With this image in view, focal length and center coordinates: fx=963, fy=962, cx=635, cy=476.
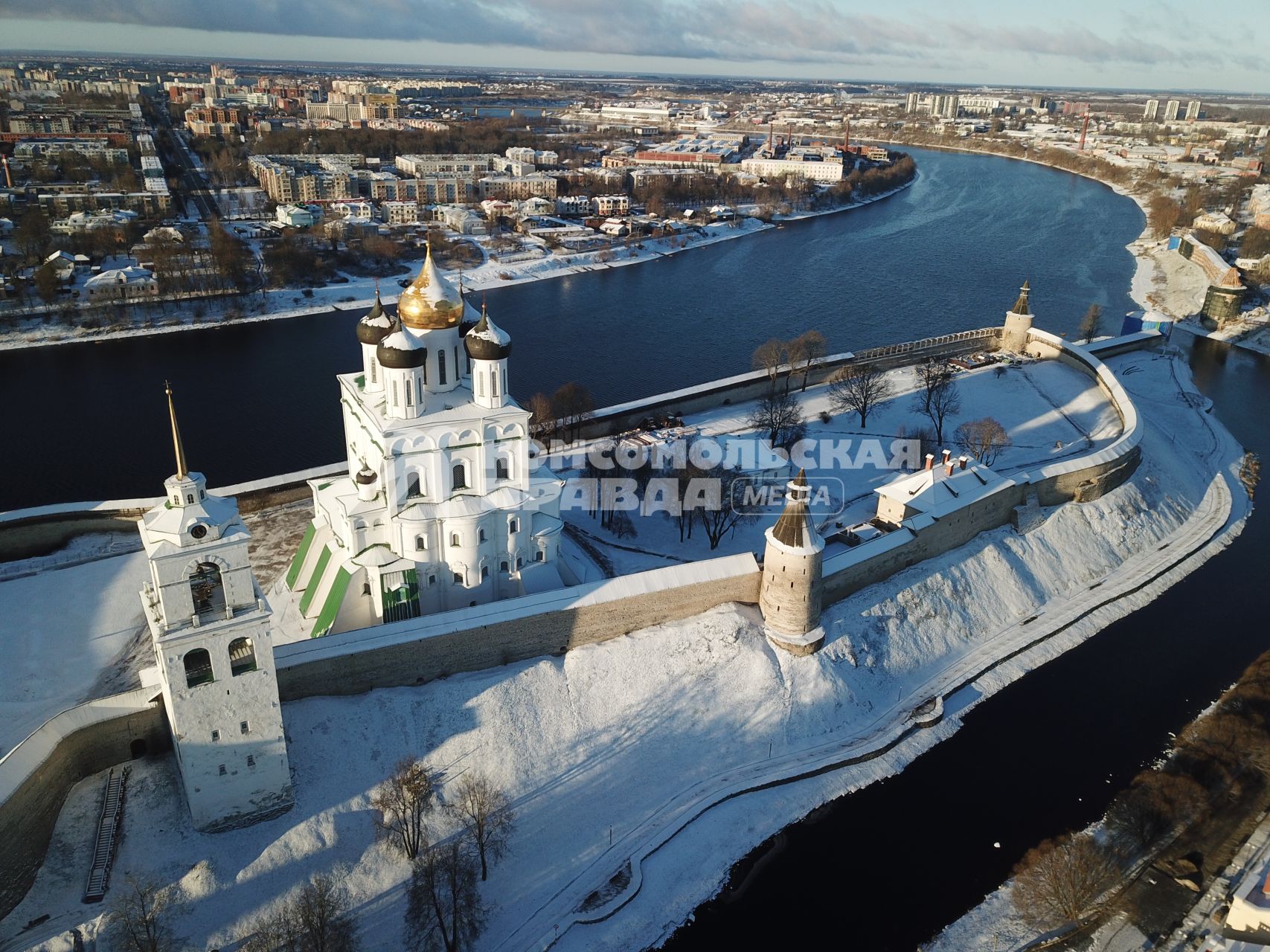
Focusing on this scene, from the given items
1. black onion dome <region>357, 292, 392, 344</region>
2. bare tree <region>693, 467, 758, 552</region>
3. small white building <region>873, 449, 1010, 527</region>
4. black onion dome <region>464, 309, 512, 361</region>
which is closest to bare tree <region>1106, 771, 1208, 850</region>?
small white building <region>873, 449, 1010, 527</region>

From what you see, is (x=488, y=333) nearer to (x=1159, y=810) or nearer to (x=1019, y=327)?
(x=1159, y=810)

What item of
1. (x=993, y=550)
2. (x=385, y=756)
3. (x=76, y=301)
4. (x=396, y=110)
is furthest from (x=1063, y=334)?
(x=396, y=110)

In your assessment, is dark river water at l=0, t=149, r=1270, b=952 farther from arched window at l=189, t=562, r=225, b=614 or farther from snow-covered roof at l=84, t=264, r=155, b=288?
arched window at l=189, t=562, r=225, b=614

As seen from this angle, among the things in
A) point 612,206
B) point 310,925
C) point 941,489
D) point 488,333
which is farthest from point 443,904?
point 612,206

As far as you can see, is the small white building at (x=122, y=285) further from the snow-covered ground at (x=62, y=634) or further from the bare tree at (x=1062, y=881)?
the bare tree at (x=1062, y=881)

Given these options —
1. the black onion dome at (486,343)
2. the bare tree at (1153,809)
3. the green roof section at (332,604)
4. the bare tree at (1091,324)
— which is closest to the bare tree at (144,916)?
the green roof section at (332,604)

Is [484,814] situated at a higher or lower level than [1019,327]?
lower
